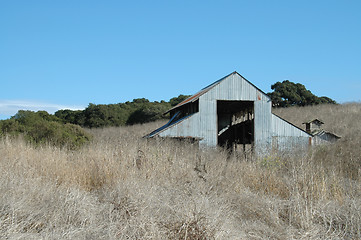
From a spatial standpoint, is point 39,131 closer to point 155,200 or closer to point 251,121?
point 155,200

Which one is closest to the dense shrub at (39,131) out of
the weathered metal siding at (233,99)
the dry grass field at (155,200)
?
the dry grass field at (155,200)

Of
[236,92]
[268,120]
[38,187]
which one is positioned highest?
[236,92]

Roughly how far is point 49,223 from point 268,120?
69.3 feet

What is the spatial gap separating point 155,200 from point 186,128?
1688cm

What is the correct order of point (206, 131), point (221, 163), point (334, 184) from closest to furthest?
point (334, 184) → point (221, 163) → point (206, 131)

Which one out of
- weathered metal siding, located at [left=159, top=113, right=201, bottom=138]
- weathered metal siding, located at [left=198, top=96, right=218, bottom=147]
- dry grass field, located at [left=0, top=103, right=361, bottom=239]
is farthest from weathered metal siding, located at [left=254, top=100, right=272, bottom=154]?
dry grass field, located at [left=0, top=103, right=361, bottom=239]

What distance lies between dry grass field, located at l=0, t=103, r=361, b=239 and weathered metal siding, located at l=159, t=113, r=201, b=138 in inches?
450

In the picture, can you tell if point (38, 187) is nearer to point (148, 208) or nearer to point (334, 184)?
point (148, 208)

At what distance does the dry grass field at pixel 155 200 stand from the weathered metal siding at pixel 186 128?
11.4 m

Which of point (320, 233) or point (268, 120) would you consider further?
point (268, 120)

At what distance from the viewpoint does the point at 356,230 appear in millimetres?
5746

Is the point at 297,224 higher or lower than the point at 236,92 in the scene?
lower

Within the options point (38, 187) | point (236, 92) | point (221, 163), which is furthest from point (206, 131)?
point (38, 187)

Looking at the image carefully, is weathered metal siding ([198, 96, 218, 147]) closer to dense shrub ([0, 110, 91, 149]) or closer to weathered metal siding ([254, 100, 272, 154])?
weathered metal siding ([254, 100, 272, 154])
